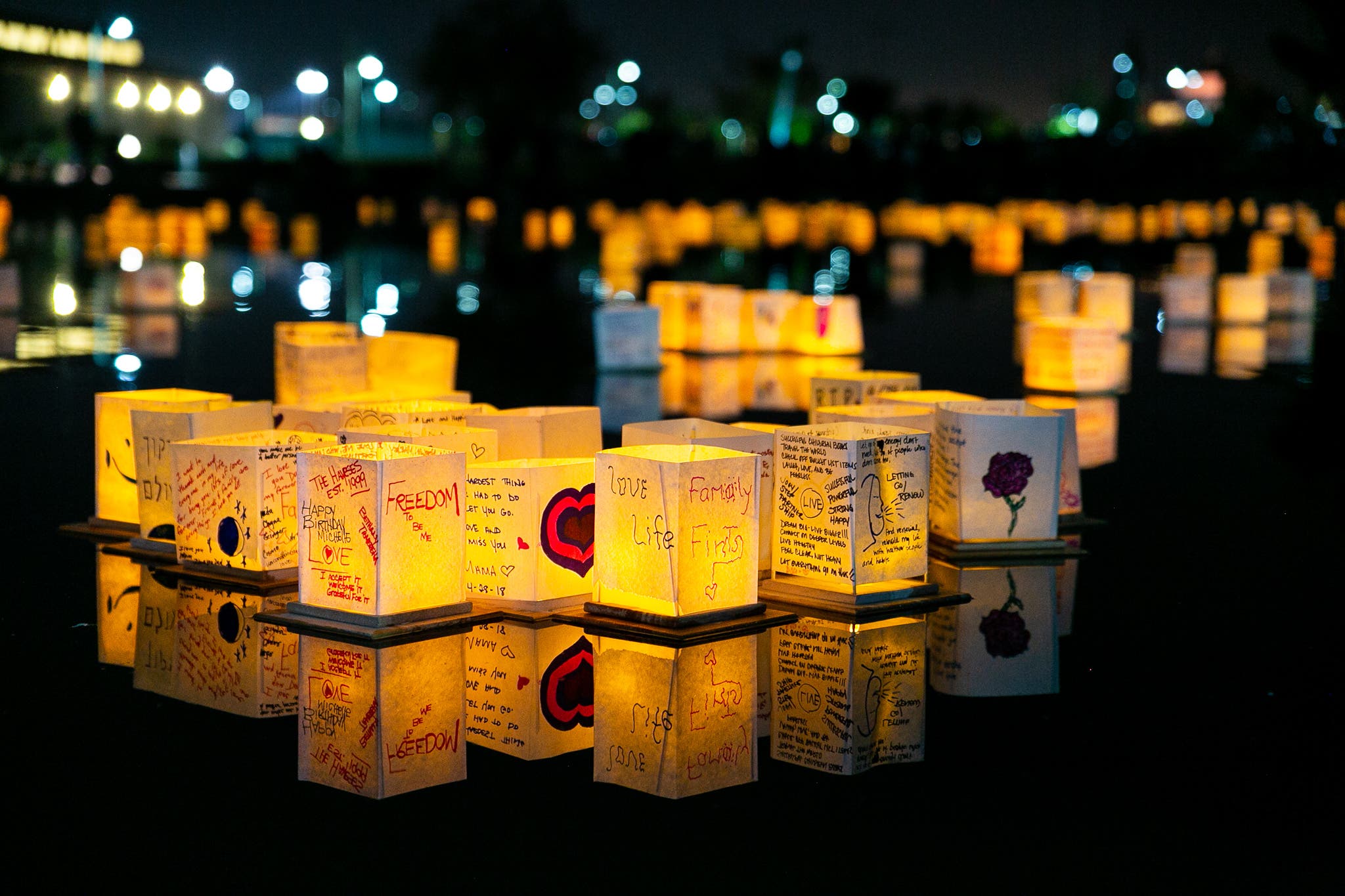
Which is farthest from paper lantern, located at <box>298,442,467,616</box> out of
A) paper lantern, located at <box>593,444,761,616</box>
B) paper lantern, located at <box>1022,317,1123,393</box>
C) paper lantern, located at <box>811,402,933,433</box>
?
paper lantern, located at <box>1022,317,1123,393</box>

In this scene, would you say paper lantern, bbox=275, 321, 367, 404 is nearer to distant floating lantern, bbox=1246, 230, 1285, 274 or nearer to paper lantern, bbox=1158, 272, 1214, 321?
paper lantern, bbox=1158, 272, 1214, 321

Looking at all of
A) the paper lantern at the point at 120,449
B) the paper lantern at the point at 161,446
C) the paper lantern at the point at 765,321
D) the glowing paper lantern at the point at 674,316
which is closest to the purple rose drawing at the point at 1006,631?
the paper lantern at the point at 161,446

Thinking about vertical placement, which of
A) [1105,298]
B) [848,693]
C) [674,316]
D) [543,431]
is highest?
[1105,298]

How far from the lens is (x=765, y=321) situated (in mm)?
23109

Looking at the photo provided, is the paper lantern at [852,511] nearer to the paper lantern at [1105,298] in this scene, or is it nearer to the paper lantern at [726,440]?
the paper lantern at [726,440]

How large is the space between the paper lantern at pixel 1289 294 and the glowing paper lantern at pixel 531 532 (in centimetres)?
2337

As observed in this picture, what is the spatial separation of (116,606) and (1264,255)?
1676 inches

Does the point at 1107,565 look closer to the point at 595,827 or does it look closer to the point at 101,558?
the point at 595,827

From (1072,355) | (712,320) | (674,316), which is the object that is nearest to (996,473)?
(1072,355)

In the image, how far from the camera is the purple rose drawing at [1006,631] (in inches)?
327

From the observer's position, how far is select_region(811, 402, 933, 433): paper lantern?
33.9ft

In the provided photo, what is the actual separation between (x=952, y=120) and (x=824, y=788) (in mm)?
134860

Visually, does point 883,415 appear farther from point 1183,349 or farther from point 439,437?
point 1183,349

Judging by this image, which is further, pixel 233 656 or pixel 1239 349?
pixel 1239 349
